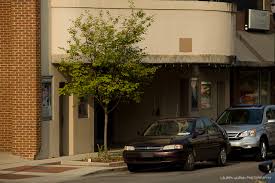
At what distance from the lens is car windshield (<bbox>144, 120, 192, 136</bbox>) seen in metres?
19.2

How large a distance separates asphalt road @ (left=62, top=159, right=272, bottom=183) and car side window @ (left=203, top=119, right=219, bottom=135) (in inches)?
40.0

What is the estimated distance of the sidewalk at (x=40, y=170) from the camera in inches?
696

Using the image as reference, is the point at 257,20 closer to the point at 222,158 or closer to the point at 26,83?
the point at 222,158

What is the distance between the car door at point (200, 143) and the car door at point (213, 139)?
8.5 inches

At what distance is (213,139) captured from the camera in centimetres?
1998

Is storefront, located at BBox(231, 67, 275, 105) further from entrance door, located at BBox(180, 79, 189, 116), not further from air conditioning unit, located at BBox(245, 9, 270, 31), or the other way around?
entrance door, located at BBox(180, 79, 189, 116)

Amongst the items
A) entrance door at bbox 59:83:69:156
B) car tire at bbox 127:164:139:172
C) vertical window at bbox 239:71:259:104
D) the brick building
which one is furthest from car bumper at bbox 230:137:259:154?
vertical window at bbox 239:71:259:104

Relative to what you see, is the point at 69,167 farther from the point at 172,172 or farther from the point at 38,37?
the point at 38,37

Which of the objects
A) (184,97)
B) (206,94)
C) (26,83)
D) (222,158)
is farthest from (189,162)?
(206,94)

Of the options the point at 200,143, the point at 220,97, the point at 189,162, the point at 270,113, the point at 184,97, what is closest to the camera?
the point at 189,162

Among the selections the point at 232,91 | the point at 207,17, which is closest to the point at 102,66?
the point at 207,17

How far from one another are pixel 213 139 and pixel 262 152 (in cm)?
285

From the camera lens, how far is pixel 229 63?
26453 mm

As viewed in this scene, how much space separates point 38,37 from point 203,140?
639 cm
